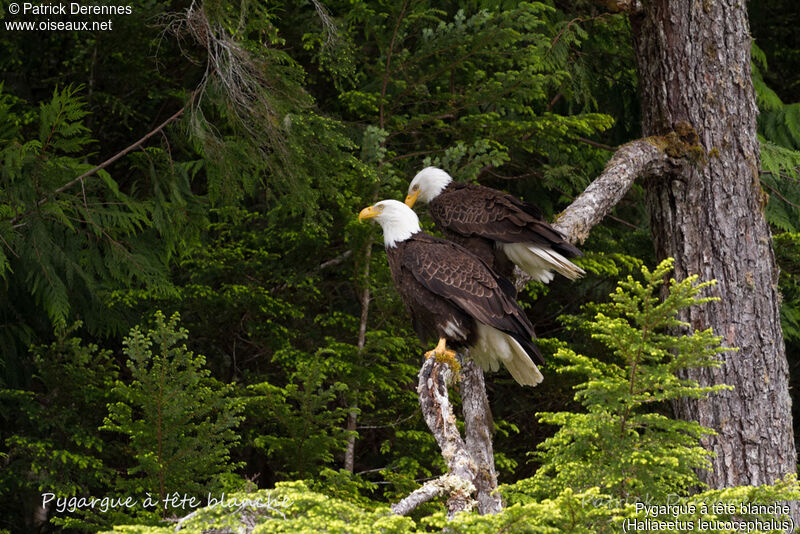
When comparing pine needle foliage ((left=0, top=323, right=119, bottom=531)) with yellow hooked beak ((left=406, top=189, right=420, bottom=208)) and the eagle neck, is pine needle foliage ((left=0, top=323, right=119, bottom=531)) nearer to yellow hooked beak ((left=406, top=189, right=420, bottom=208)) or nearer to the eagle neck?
the eagle neck

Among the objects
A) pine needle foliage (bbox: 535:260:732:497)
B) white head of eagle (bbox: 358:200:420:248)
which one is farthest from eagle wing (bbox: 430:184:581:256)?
pine needle foliage (bbox: 535:260:732:497)

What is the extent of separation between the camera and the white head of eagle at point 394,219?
4559 millimetres

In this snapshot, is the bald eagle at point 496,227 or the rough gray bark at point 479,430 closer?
the rough gray bark at point 479,430

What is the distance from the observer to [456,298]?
13.8 ft

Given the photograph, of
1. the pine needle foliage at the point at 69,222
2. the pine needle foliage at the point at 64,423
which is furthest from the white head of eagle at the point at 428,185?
the pine needle foliage at the point at 64,423

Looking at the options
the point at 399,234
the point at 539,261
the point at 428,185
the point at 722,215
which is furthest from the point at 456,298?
the point at 722,215

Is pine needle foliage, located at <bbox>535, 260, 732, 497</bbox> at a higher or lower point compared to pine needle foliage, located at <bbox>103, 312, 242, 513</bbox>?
lower

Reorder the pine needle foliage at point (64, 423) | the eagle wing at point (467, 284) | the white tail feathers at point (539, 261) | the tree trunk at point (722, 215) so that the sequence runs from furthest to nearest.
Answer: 1. the tree trunk at point (722, 215)
2. the pine needle foliage at point (64, 423)
3. the white tail feathers at point (539, 261)
4. the eagle wing at point (467, 284)

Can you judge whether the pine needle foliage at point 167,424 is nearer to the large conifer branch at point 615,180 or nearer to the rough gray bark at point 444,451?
the rough gray bark at point 444,451

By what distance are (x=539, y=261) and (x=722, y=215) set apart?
1387 millimetres

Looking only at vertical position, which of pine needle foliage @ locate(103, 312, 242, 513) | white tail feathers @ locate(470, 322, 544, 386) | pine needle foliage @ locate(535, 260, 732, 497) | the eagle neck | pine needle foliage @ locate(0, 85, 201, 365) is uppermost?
pine needle foliage @ locate(0, 85, 201, 365)

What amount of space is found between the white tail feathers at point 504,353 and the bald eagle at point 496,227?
0.52 metres

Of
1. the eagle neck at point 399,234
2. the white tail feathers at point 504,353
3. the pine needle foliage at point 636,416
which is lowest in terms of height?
the pine needle foliage at point 636,416

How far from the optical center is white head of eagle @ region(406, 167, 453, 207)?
5145 millimetres
